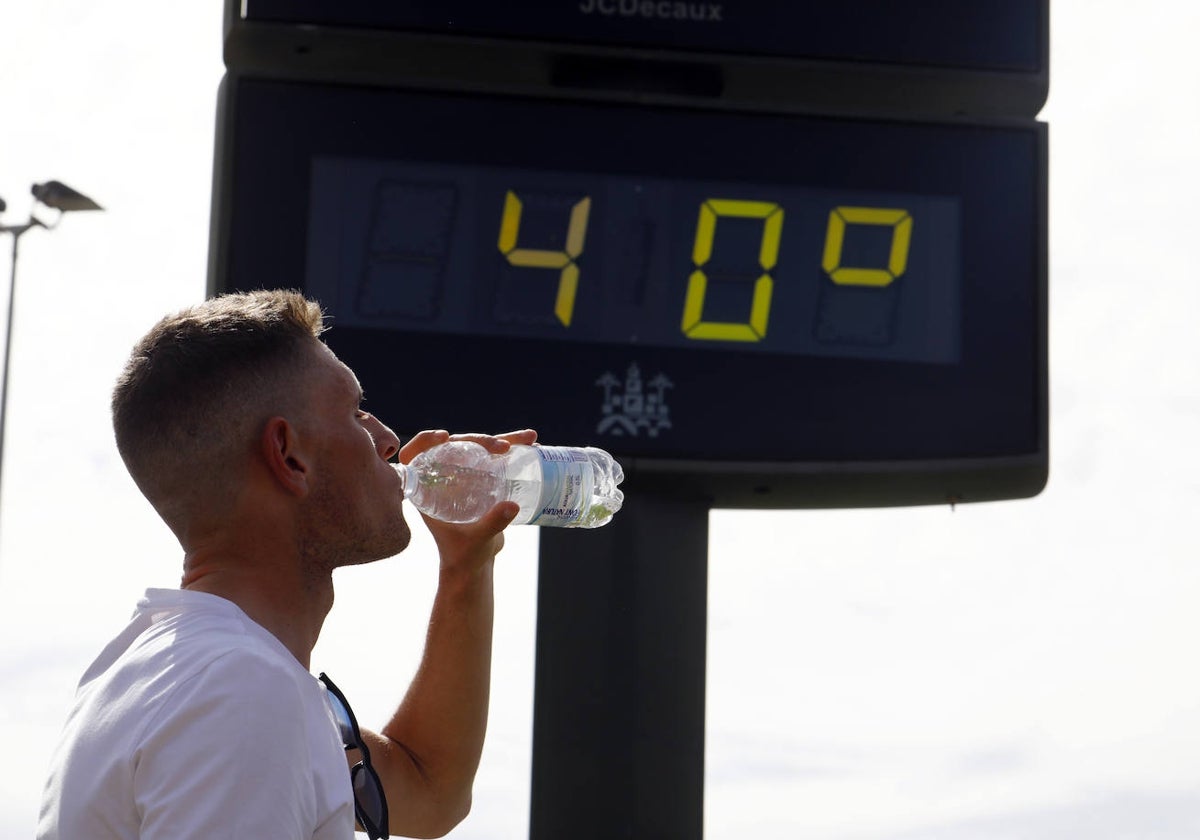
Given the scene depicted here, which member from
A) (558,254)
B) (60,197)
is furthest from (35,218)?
(558,254)

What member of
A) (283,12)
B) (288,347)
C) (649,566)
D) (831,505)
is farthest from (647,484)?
(288,347)

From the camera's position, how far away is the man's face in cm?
205

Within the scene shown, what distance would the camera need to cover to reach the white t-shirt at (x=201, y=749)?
1.60m

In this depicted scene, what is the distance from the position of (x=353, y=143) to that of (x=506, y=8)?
0.49 metres

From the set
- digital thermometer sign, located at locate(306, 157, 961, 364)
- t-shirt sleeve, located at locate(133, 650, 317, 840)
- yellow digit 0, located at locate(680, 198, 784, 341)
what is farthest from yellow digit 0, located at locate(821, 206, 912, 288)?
t-shirt sleeve, located at locate(133, 650, 317, 840)

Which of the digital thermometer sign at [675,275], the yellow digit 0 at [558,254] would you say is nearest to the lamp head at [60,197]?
the digital thermometer sign at [675,275]

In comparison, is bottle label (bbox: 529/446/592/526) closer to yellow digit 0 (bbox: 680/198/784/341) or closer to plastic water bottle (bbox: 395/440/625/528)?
plastic water bottle (bbox: 395/440/625/528)

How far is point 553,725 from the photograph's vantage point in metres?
4.33

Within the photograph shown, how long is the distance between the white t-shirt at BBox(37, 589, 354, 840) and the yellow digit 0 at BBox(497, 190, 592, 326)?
2.66 m

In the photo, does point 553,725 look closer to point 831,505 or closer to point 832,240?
point 831,505

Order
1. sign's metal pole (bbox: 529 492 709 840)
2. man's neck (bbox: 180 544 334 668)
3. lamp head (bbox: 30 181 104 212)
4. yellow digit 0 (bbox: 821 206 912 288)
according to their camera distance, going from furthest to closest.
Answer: lamp head (bbox: 30 181 104 212)
yellow digit 0 (bbox: 821 206 912 288)
sign's metal pole (bbox: 529 492 709 840)
man's neck (bbox: 180 544 334 668)

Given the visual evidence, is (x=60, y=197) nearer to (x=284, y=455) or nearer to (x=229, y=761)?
(x=284, y=455)

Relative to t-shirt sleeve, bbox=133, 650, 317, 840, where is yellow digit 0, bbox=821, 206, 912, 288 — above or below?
above

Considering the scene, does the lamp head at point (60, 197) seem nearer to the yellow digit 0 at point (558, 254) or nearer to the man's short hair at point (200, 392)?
the yellow digit 0 at point (558, 254)
